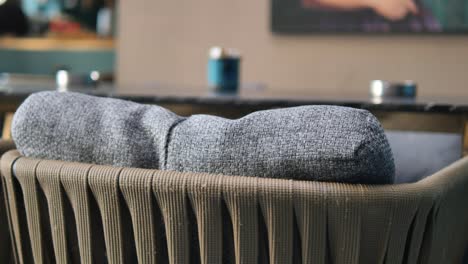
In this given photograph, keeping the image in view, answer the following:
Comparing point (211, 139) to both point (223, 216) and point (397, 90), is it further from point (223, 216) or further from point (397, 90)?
point (397, 90)

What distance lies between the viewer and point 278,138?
26.3 inches

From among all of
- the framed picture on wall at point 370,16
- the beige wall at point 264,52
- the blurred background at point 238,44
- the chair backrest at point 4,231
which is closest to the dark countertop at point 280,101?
the chair backrest at point 4,231

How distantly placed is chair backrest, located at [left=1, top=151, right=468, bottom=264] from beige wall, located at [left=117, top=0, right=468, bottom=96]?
A: 8.09ft

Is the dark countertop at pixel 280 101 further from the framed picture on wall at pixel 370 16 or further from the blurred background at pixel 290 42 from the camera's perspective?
the framed picture on wall at pixel 370 16

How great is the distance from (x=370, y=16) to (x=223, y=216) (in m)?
3.02

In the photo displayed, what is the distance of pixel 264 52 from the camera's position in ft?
12.3

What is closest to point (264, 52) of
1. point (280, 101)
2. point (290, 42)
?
point (290, 42)

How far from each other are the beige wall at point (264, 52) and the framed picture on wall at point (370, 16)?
60mm

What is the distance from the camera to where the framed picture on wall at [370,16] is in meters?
3.30

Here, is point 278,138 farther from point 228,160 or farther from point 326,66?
point 326,66

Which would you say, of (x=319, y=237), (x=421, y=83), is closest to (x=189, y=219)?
(x=319, y=237)

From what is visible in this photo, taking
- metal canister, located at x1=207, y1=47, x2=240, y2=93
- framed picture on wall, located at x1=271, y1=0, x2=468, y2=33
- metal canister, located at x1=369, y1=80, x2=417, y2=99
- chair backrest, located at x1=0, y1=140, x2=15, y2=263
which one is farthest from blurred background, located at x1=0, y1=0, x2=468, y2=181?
chair backrest, located at x1=0, y1=140, x2=15, y2=263

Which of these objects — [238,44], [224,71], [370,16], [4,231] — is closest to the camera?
[4,231]

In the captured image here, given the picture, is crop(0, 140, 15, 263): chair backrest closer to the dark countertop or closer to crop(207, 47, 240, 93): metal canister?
the dark countertop
